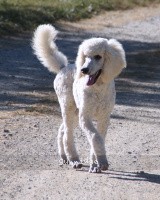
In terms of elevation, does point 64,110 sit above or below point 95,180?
above

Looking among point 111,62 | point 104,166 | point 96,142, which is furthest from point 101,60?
point 104,166

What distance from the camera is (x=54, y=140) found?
422 inches

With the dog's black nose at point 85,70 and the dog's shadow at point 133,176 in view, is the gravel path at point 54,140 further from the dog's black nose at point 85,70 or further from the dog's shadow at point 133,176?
the dog's black nose at point 85,70

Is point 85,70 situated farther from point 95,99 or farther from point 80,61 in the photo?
point 95,99

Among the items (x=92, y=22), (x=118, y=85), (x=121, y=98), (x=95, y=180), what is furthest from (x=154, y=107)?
(x=92, y=22)

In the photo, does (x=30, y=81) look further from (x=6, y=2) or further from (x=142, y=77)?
(x=6, y=2)

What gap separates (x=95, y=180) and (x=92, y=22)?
19638 mm

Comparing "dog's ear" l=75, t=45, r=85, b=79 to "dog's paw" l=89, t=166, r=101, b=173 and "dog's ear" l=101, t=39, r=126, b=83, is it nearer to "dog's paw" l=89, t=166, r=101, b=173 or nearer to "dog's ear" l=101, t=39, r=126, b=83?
"dog's ear" l=101, t=39, r=126, b=83

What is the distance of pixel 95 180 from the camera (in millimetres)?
8547

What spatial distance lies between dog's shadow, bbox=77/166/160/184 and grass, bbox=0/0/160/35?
47.3 ft

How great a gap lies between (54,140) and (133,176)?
6.93 ft

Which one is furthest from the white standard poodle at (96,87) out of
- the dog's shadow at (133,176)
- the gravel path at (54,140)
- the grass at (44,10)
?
the grass at (44,10)

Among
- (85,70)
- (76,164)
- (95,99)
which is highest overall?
(85,70)

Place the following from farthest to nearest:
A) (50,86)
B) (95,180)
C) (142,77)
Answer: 1. (142,77)
2. (50,86)
3. (95,180)
